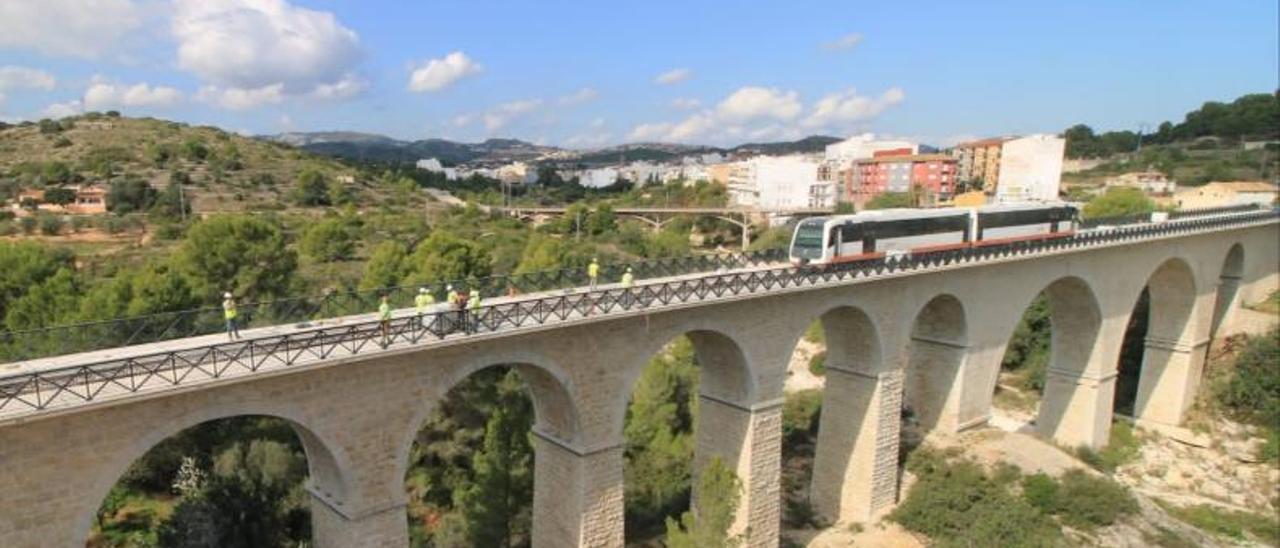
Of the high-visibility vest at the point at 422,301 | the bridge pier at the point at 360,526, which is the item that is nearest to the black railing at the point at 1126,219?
the high-visibility vest at the point at 422,301

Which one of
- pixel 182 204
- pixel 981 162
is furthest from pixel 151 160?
pixel 981 162

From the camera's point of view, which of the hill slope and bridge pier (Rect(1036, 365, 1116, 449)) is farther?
the hill slope

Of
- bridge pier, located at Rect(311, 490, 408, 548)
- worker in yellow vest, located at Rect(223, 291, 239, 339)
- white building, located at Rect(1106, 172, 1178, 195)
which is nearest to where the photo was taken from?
worker in yellow vest, located at Rect(223, 291, 239, 339)

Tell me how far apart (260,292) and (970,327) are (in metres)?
29.7

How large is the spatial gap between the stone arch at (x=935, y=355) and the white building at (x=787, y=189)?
2695 inches

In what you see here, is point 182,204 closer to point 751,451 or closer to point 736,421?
point 736,421

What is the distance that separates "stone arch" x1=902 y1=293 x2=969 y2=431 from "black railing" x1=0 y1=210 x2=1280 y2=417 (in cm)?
379

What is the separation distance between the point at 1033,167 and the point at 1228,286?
1580 inches

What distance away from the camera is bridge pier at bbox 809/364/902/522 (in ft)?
76.4

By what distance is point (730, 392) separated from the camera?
20625 mm

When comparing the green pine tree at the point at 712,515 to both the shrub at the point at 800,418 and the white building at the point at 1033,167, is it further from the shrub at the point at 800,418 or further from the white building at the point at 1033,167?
the white building at the point at 1033,167

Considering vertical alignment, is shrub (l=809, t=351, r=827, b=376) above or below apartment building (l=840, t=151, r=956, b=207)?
below

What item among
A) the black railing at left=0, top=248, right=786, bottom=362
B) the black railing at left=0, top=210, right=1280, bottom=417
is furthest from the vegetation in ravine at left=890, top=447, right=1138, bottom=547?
the black railing at left=0, top=248, right=786, bottom=362

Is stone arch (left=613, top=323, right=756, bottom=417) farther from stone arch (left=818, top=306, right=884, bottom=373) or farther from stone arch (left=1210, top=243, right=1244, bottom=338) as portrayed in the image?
Answer: stone arch (left=1210, top=243, right=1244, bottom=338)
